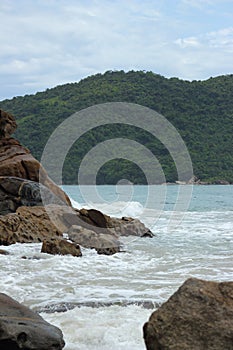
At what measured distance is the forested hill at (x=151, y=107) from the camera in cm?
5675

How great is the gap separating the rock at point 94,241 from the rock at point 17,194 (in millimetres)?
2165

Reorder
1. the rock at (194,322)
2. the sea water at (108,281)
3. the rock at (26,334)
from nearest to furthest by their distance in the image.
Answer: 1. the rock at (194,322)
2. the rock at (26,334)
3. the sea water at (108,281)

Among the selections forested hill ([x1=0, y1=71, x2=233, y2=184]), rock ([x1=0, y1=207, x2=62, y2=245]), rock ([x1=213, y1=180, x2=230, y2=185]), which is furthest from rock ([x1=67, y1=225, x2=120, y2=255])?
rock ([x1=213, y1=180, x2=230, y2=185])

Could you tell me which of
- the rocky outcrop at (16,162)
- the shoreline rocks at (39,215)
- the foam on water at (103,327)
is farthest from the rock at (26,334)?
the rocky outcrop at (16,162)

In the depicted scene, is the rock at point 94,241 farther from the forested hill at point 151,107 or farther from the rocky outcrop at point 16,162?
the forested hill at point 151,107

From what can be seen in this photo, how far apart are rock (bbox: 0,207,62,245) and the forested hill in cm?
3735

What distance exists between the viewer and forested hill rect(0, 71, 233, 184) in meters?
56.8

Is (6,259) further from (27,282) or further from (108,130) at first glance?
(108,130)

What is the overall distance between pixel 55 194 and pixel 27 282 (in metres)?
8.38

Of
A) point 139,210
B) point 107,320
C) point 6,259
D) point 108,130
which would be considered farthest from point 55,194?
point 108,130

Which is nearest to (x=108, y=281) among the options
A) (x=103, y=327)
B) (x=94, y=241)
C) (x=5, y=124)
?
(x=103, y=327)

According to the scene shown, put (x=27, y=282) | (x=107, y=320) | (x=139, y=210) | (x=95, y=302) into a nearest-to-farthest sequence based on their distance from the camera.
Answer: (x=107, y=320)
(x=95, y=302)
(x=27, y=282)
(x=139, y=210)

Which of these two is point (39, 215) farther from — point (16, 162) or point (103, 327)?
point (103, 327)

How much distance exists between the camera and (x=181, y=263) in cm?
1064
